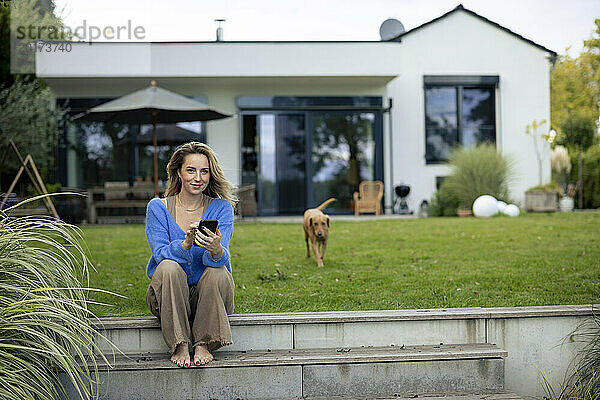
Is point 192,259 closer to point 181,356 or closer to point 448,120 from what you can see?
point 181,356

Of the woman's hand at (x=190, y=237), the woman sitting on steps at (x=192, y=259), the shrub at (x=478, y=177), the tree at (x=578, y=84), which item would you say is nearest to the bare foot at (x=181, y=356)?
the woman sitting on steps at (x=192, y=259)

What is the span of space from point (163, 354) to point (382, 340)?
4.36 ft

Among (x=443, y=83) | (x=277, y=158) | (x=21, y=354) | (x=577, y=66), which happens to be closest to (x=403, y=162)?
(x=443, y=83)

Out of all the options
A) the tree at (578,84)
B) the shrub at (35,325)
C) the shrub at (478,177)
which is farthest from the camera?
the tree at (578,84)

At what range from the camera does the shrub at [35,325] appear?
2926mm

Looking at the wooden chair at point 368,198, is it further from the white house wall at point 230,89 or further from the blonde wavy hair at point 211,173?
the blonde wavy hair at point 211,173

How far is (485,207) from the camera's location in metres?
11.7

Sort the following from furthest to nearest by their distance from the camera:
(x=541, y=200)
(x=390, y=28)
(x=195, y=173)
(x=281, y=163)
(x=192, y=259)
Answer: (x=390, y=28) → (x=281, y=163) → (x=541, y=200) → (x=195, y=173) → (x=192, y=259)

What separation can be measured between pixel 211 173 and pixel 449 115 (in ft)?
40.2

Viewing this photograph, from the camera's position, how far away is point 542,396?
3.89 metres

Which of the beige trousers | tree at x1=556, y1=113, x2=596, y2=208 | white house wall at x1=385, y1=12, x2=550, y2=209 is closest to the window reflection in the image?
white house wall at x1=385, y1=12, x2=550, y2=209

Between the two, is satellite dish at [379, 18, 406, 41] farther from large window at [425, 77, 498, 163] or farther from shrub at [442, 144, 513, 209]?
shrub at [442, 144, 513, 209]

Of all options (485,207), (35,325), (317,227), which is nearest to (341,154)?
(485,207)

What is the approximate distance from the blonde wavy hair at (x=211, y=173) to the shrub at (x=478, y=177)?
942 cm
